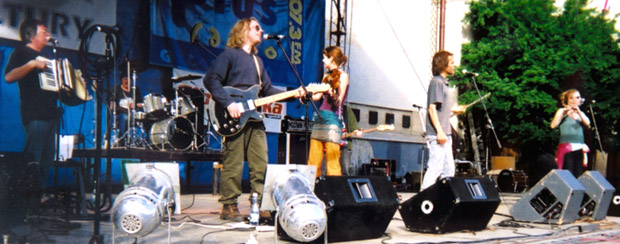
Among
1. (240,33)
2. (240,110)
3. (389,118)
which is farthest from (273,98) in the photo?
(389,118)

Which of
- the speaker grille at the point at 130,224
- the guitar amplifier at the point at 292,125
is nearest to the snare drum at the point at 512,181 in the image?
the guitar amplifier at the point at 292,125

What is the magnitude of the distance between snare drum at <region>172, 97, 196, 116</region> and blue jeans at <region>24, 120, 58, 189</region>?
3888mm

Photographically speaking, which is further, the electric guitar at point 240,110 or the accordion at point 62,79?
the electric guitar at point 240,110

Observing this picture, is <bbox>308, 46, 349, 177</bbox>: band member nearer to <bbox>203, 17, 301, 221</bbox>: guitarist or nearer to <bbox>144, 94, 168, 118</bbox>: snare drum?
<bbox>203, 17, 301, 221</bbox>: guitarist

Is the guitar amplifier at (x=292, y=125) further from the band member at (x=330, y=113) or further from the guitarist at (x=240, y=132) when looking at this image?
the guitarist at (x=240, y=132)

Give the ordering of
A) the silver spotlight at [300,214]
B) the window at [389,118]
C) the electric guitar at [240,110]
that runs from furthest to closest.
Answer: the window at [389,118] → the electric guitar at [240,110] → the silver spotlight at [300,214]

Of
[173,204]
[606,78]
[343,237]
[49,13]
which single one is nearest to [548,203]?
[343,237]

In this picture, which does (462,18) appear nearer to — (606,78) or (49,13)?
(606,78)

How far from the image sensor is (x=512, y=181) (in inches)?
498

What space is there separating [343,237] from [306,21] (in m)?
6.64

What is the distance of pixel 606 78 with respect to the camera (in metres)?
12.9

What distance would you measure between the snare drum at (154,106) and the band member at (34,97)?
371cm

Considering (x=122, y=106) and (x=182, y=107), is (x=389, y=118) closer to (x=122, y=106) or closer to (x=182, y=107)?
(x=182, y=107)

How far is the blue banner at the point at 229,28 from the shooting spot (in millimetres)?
8039
